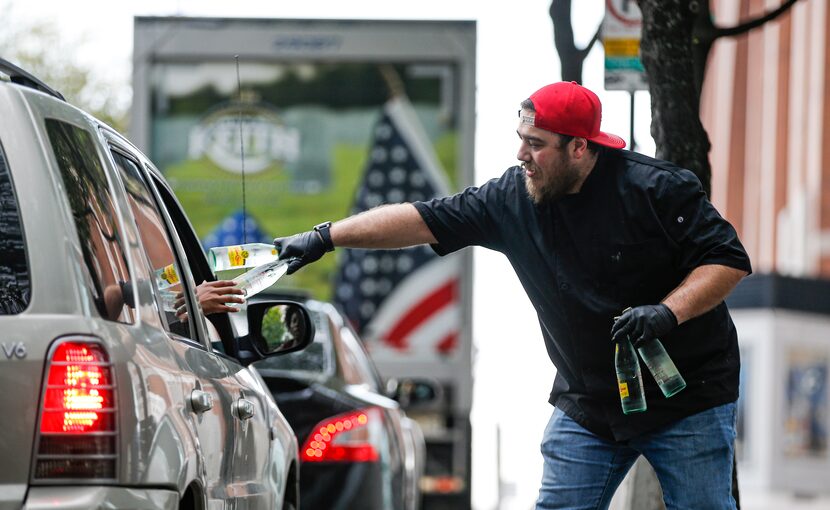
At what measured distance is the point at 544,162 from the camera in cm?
527

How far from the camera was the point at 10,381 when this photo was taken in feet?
11.1

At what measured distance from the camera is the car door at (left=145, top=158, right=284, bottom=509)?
4.79m

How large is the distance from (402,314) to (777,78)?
2718cm

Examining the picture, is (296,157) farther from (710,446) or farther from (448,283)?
(710,446)

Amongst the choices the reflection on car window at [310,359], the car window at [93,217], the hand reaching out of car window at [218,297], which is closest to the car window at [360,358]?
the reflection on car window at [310,359]

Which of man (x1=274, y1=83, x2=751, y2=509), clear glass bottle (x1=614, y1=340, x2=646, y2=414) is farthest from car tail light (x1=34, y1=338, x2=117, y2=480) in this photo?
clear glass bottle (x1=614, y1=340, x2=646, y2=414)

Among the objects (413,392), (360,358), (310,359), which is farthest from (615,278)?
(413,392)

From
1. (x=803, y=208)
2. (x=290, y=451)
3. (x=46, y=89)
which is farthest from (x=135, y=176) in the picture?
(x=803, y=208)

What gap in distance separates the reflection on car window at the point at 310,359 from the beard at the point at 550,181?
268cm

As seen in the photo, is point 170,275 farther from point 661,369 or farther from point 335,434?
point 335,434

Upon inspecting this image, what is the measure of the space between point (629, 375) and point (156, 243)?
1581 millimetres

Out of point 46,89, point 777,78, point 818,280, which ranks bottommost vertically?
point 818,280

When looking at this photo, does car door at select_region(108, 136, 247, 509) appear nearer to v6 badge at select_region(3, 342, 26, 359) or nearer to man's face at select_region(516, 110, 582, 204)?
v6 badge at select_region(3, 342, 26, 359)

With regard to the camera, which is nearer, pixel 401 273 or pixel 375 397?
pixel 375 397
